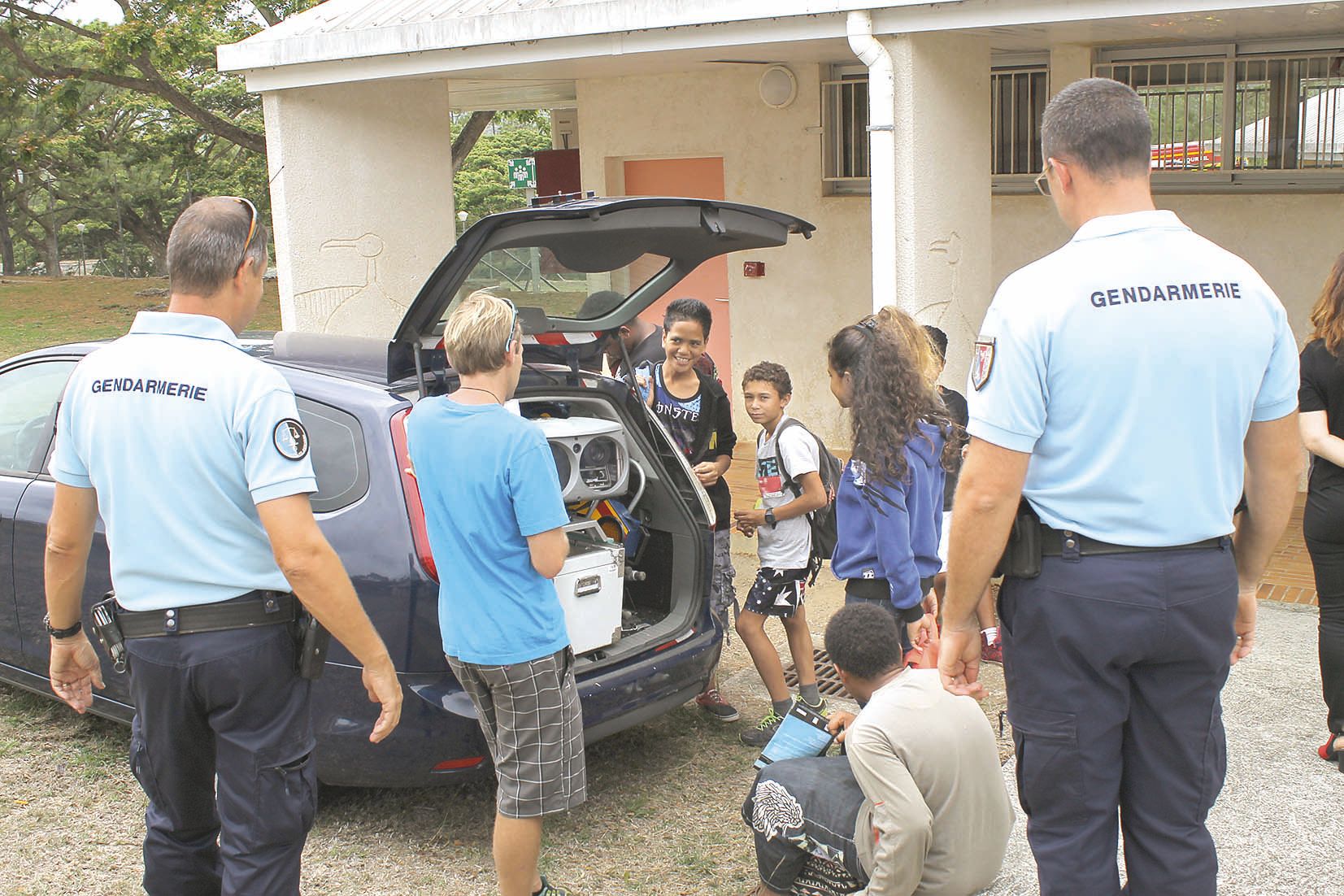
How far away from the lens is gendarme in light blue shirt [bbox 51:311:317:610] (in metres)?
2.72

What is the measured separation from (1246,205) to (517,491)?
6.37m

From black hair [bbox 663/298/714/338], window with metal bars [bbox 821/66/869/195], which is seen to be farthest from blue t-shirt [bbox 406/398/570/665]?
window with metal bars [bbox 821/66/869/195]

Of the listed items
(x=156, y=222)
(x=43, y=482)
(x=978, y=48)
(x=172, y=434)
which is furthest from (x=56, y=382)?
(x=156, y=222)

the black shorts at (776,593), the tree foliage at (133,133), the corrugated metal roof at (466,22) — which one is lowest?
the black shorts at (776,593)

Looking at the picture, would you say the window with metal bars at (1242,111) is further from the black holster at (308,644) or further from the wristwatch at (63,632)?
the wristwatch at (63,632)

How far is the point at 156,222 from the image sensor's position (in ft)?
102

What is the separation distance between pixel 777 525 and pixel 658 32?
3.70m

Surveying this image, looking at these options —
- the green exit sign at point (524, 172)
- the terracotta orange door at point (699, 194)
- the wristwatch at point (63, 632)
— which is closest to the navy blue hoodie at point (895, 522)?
the wristwatch at point (63, 632)

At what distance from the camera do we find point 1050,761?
2.52 metres

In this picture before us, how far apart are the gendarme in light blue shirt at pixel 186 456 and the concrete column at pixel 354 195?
6021 millimetres

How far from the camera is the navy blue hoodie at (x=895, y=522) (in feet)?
13.2

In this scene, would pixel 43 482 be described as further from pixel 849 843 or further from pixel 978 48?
pixel 978 48

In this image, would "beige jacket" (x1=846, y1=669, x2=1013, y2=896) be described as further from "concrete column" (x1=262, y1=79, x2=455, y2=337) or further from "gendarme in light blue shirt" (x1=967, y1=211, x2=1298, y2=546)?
"concrete column" (x1=262, y1=79, x2=455, y2=337)

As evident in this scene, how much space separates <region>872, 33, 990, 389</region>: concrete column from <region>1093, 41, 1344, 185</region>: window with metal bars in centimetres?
166
